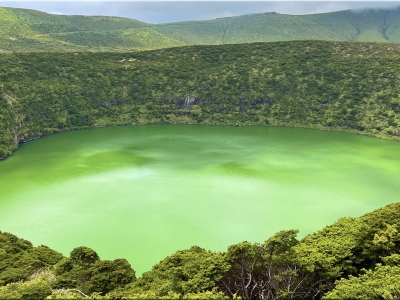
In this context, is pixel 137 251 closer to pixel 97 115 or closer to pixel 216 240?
pixel 216 240

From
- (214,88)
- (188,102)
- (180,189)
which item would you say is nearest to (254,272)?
(180,189)

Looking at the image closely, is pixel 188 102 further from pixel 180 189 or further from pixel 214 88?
pixel 180 189

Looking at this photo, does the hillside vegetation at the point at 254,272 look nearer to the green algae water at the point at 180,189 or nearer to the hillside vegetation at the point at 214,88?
the green algae water at the point at 180,189

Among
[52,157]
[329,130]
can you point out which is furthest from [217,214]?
Answer: [329,130]

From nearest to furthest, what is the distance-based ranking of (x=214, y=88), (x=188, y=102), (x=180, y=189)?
(x=180, y=189), (x=188, y=102), (x=214, y=88)

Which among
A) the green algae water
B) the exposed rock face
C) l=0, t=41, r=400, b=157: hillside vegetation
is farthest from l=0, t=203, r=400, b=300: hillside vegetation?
the exposed rock face

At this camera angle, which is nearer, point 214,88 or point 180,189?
point 180,189

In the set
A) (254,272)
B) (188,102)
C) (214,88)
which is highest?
(214,88)

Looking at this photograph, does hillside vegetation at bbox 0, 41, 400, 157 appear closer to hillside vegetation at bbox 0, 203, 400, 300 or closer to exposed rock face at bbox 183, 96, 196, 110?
exposed rock face at bbox 183, 96, 196, 110
